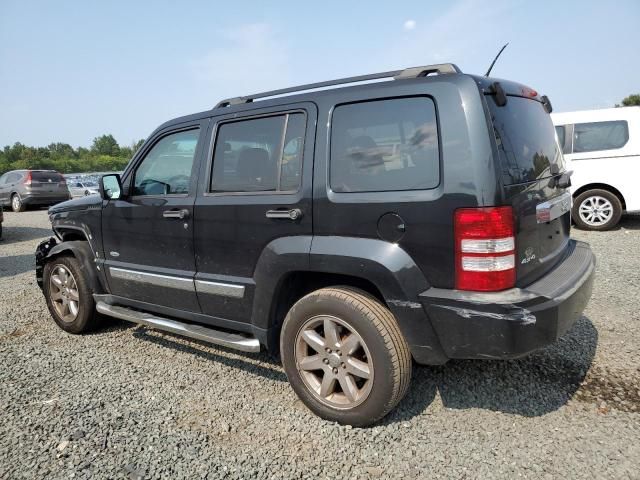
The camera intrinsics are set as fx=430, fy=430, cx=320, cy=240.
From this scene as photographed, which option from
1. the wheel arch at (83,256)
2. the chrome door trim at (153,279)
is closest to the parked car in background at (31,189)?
the wheel arch at (83,256)

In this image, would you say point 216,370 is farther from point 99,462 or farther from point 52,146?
point 52,146

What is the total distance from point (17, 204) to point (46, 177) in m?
1.52

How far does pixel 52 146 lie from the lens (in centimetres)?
9556

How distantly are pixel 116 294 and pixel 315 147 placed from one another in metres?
2.37

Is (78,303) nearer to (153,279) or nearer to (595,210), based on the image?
(153,279)

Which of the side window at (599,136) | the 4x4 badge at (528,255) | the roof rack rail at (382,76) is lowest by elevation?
the 4x4 badge at (528,255)

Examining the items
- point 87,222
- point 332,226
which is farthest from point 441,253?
point 87,222

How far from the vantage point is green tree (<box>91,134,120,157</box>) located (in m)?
101

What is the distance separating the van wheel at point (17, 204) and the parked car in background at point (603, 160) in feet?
56.7

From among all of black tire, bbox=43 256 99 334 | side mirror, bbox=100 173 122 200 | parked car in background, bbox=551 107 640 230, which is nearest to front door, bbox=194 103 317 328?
side mirror, bbox=100 173 122 200

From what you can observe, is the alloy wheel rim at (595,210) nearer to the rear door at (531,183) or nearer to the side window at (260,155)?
the rear door at (531,183)

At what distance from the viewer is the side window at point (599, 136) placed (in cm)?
754

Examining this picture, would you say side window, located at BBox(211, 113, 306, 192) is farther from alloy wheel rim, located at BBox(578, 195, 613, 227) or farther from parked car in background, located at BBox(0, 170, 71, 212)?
parked car in background, located at BBox(0, 170, 71, 212)

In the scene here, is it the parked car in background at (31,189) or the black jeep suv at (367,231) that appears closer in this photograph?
the black jeep suv at (367,231)
